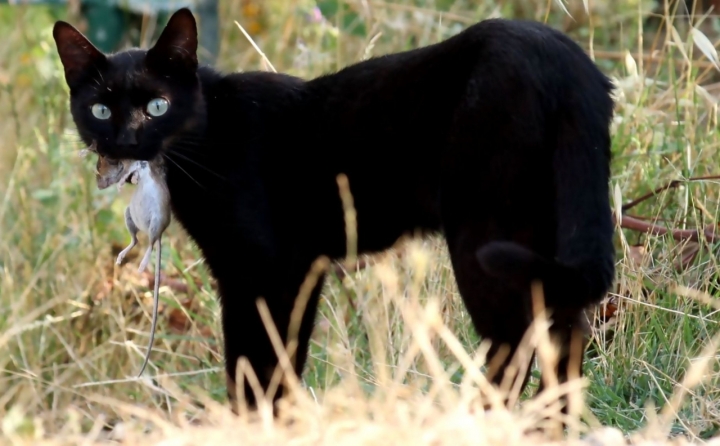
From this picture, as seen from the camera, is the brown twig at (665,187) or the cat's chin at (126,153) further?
the brown twig at (665,187)

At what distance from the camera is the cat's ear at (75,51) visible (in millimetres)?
2531

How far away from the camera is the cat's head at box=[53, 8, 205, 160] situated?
2480 mm

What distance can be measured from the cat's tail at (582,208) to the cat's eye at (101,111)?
108 centimetres

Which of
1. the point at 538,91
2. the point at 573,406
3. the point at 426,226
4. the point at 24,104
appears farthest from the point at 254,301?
the point at 24,104

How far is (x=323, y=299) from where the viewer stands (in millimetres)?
3100

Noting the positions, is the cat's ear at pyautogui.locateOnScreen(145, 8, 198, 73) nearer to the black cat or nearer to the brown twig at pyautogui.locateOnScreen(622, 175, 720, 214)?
the black cat

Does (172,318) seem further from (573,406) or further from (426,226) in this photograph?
(573,406)

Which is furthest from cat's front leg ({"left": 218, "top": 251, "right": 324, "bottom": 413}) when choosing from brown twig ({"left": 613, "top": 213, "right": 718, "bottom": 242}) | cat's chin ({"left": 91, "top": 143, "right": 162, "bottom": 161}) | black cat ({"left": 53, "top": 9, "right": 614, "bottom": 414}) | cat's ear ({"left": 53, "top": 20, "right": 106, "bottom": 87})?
brown twig ({"left": 613, "top": 213, "right": 718, "bottom": 242})

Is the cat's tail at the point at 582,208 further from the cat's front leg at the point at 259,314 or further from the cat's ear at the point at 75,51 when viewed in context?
the cat's ear at the point at 75,51

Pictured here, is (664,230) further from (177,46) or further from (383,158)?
(177,46)

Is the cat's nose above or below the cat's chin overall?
above

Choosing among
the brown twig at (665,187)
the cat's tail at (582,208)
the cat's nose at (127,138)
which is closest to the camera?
the cat's tail at (582,208)

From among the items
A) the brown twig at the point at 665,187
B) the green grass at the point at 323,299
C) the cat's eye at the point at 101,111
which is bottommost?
the green grass at the point at 323,299

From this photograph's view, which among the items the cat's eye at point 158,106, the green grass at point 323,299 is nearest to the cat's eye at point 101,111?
the cat's eye at point 158,106
